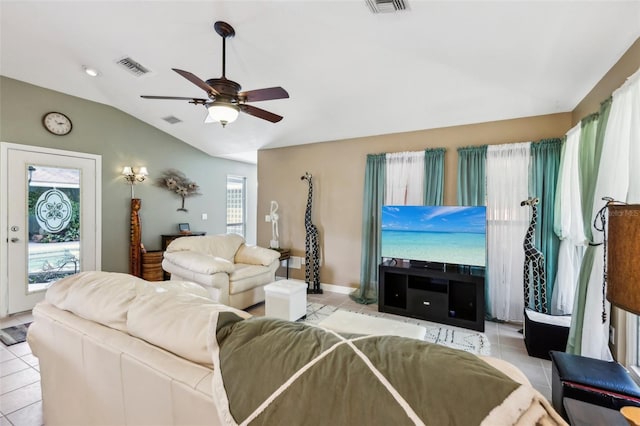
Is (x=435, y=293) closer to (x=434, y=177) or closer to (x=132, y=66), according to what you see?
(x=434, y=177)

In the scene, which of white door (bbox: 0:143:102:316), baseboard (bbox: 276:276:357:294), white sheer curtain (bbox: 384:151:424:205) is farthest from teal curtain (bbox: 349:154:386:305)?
white door (bbox: 0:143:102:316)

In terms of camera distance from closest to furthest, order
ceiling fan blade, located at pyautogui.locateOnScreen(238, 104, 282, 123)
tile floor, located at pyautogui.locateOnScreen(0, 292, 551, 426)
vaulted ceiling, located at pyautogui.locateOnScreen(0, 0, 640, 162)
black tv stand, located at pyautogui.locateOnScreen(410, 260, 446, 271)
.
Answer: tile floor, located at pyautogui.locateOnScreen(0, 292, 551, 426) < vaulted ceiling, located at pyautogui.locateOnScreen(0, 0, 640, 162) < ceiling fan blade, located at pyautogui.locateOnScreen(238, 104, 282, 123) < black tv stand, located at pyautogui.locateOnScreen(410, 260, 446, 271)

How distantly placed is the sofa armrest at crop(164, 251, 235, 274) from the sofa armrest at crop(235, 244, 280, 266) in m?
0.61

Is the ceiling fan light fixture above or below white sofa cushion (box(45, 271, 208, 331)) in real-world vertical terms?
above

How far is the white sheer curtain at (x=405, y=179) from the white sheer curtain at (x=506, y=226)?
819 mm

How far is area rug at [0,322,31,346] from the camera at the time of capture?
9.52 feet

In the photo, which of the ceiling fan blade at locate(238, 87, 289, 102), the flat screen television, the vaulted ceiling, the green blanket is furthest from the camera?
the flat screen television

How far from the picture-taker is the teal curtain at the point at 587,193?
2.10 metres

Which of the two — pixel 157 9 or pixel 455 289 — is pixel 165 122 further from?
pixel 455 289

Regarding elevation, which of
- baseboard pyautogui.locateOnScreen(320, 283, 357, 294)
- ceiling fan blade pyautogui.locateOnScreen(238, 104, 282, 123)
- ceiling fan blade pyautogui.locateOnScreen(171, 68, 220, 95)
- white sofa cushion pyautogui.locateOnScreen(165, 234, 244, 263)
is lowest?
baseboard pyautogui.locateOnScreen(320, 283, 357, 294)

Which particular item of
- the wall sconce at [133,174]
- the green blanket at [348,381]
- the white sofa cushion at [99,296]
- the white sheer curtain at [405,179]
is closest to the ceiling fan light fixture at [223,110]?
the white sofa cushion at [99,296]

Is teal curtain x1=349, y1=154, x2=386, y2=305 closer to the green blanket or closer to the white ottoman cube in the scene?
the white ottoman cube

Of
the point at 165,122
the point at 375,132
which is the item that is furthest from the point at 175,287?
the point at 165,122

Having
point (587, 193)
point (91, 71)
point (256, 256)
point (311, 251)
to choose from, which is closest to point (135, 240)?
point (256, 256)
